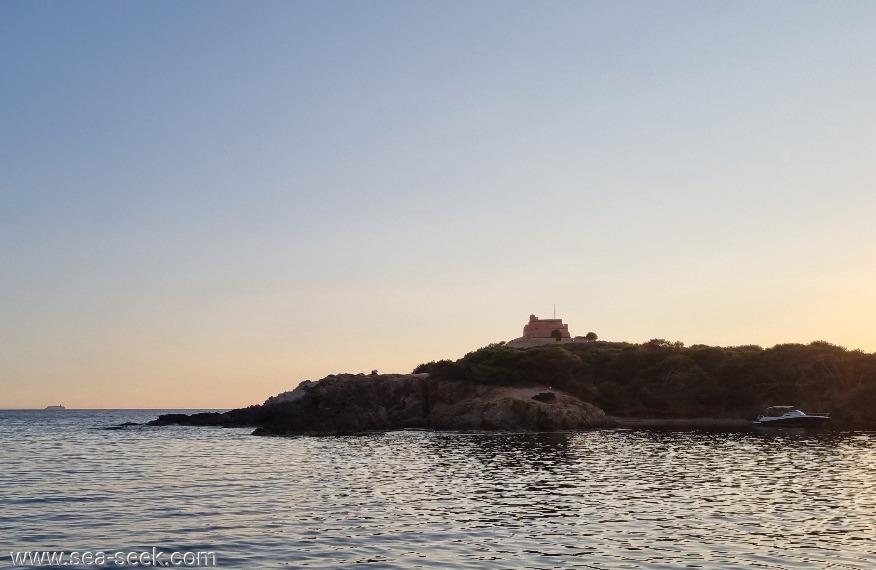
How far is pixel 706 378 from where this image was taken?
124 meters

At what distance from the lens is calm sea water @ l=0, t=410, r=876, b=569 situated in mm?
23750

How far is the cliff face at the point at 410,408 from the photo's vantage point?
343 feet

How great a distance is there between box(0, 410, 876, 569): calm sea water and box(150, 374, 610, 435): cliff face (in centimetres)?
4086

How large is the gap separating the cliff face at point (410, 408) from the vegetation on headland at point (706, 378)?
5360 mm

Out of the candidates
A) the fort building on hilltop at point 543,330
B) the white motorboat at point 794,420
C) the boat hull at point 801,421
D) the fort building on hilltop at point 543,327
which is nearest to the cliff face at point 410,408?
the white motorboat at point 794,420

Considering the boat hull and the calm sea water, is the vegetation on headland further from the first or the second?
the calm sea water

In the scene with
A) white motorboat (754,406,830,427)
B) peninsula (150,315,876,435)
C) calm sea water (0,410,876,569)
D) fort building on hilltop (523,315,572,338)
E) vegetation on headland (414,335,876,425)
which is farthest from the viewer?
fort building on hilltop (523,315,572,338)

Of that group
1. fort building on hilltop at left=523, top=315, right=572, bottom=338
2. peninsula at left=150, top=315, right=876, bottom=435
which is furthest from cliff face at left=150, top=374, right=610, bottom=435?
fort building on hilltop at left=523, top=315, right=572, bottom=338

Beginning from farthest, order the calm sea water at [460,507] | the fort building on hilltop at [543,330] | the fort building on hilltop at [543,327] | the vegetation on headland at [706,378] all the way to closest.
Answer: the fort building on hilltop at [543,327] → the fort building on hilltop at [543,330] → the vegetation on headland at [706,378] → the calm sea water at [460,507]

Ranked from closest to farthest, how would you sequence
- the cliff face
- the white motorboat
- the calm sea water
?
the calm sea water
the white motorboat
the cliff face

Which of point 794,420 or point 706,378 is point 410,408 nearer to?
point 706,378

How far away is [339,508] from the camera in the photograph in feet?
109

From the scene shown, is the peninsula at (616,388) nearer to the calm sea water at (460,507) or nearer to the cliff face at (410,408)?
the cliff face at (410,408)

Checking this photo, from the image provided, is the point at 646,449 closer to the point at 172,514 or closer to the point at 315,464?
the point at 315,464
